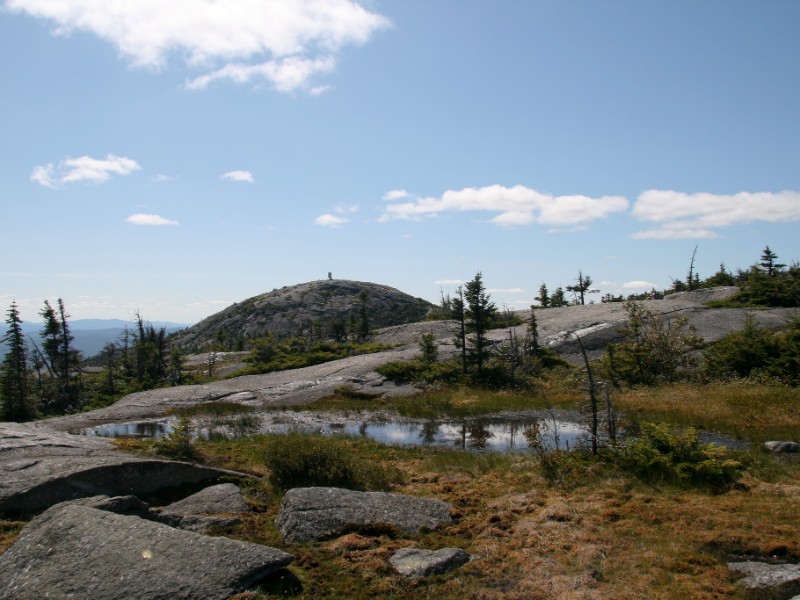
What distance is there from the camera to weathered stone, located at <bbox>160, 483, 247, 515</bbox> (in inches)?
518

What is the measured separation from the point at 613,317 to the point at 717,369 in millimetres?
17183

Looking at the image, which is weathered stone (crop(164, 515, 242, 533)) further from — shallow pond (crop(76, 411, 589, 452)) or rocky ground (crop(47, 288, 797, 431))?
rocky ground (crop(47, 288, 797, 431))

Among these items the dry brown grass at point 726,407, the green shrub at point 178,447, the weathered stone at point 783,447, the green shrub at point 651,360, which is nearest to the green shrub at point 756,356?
the green shrub at point 651,360

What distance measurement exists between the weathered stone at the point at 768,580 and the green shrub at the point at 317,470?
32.9ft

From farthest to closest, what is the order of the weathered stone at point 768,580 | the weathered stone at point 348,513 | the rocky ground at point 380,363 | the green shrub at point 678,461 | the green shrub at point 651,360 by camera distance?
the rocky ground at point 380,363 → the green shrub at point 651,360 → the green shrub at point 678,461 → the weathered stone at point 348,513 → the weathered stone at point 768,580

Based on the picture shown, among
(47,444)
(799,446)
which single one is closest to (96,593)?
(47,444)

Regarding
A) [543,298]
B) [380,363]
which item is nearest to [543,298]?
[543,298]

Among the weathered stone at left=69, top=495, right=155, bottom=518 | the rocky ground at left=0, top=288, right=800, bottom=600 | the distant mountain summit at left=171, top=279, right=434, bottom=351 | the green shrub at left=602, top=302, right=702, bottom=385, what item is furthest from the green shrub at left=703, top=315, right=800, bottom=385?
the distant mountain summit at left=171, top=279, right=434, bottom=351

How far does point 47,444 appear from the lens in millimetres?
15500

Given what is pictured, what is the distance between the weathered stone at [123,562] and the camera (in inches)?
327

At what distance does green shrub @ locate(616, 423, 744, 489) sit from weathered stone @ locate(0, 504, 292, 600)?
12.0 metres

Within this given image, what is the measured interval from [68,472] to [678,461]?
17530 mm

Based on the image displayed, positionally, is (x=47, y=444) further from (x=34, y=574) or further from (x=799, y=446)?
(x=799, y=446)

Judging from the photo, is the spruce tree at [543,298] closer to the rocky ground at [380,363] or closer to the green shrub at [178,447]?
the rocky ground at [380,363]
